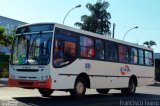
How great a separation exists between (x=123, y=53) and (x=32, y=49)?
801 cm

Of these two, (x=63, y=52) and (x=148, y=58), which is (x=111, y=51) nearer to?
(x=63, y=52)

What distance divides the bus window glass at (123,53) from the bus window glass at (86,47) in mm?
3654

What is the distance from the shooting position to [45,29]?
16266mm

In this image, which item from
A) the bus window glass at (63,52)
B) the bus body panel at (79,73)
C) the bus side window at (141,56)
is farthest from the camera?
the bus side window at (141,56)

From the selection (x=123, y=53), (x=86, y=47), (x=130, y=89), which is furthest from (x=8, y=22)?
(x=86, y=47)

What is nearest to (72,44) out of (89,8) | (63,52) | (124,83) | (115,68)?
(63,52)

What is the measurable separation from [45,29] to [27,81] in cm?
227

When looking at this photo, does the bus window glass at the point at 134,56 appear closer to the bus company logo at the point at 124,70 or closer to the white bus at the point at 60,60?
the bus company logo at the point at 124,70

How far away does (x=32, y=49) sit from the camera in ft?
52.9

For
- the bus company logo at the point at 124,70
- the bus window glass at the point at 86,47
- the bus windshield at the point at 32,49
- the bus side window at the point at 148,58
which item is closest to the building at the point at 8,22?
the bus side window at the point at 148,58

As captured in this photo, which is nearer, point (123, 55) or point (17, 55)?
point (17, 55)

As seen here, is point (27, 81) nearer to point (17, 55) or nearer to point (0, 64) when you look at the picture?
point (17, 55)

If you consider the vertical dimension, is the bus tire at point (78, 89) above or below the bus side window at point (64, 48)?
below

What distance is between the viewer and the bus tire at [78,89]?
17.3 meters
